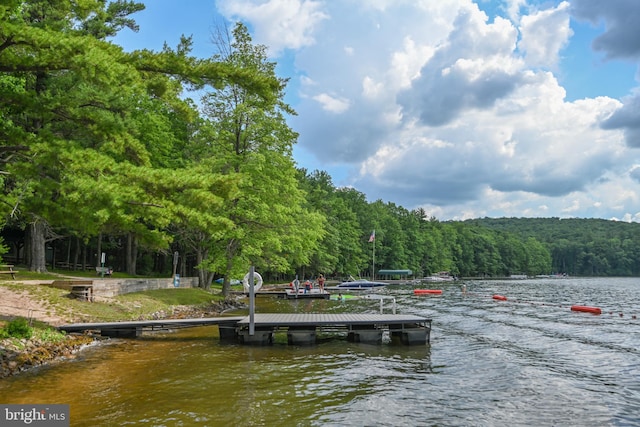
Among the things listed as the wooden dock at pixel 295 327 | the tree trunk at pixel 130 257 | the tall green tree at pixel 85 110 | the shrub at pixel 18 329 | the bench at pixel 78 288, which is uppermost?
the tall green tree at pixel 85 110

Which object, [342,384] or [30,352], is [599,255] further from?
[30,352]

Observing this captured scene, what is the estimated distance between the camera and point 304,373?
13117 millimetres

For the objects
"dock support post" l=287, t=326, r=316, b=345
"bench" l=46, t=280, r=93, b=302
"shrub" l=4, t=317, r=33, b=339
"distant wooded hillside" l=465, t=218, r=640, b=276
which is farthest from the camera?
"distant wooded hillside" l=465, t=218, r=640, b=276

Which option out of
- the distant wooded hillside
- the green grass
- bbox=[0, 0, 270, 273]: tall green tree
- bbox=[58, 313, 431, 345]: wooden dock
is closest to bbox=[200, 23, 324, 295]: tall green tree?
the green grass

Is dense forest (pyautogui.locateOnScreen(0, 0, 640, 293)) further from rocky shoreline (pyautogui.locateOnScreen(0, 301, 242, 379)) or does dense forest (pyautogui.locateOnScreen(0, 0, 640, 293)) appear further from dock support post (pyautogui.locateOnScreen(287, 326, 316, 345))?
dock support post (pyautogui.locateOnScreen(287, 326, 316, 345))

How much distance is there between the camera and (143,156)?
1479 centimetres

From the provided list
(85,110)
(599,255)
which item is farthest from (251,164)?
(599,255)

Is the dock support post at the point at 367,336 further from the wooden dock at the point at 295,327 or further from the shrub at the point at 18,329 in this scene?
the shrub at the point at 18,329

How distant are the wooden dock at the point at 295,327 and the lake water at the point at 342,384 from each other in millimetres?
599

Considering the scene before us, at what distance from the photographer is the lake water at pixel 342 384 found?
949 centimetres

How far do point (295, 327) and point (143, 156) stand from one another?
9292 millimetres

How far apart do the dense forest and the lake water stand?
13.4 ft

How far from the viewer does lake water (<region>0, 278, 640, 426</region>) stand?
9.49 meters

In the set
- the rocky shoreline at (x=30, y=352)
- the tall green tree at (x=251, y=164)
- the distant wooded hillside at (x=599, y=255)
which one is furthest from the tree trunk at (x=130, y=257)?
the distant wooded hillside at (x=599, y=255)
